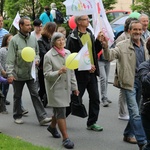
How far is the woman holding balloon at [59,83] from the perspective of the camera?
21.6ft

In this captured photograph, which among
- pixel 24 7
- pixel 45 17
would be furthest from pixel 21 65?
pixel 24 7

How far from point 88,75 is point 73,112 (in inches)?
26.0

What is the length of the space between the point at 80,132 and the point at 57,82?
4.34ft

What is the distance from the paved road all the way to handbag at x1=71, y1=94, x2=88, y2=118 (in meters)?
0.39

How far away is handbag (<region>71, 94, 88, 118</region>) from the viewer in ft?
23.6

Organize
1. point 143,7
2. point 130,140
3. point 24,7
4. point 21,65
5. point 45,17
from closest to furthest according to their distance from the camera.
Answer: point 130,140
point 21,65
point 45,17
point 143,7
point 24,7

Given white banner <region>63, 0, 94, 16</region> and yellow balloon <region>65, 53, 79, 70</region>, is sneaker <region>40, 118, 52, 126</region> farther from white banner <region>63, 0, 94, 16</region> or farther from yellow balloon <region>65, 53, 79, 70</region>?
white banner <region>63, 0, 94, 16</region>

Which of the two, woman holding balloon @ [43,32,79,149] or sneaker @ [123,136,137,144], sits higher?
woman holding balloon @ [43,32,79,149]

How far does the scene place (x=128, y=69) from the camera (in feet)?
21.0

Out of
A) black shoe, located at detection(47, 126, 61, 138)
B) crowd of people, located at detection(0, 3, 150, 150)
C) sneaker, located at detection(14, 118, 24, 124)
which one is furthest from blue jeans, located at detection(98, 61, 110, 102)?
black shoe, located at detection(47, 126, 61, 138)

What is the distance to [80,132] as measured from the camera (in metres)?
7.56

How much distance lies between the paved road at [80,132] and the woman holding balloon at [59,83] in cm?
40

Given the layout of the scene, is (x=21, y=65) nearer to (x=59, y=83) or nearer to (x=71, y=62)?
(x=59, y=83)

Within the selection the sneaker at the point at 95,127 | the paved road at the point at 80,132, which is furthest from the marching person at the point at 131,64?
the sneaker at the point at 95,127
